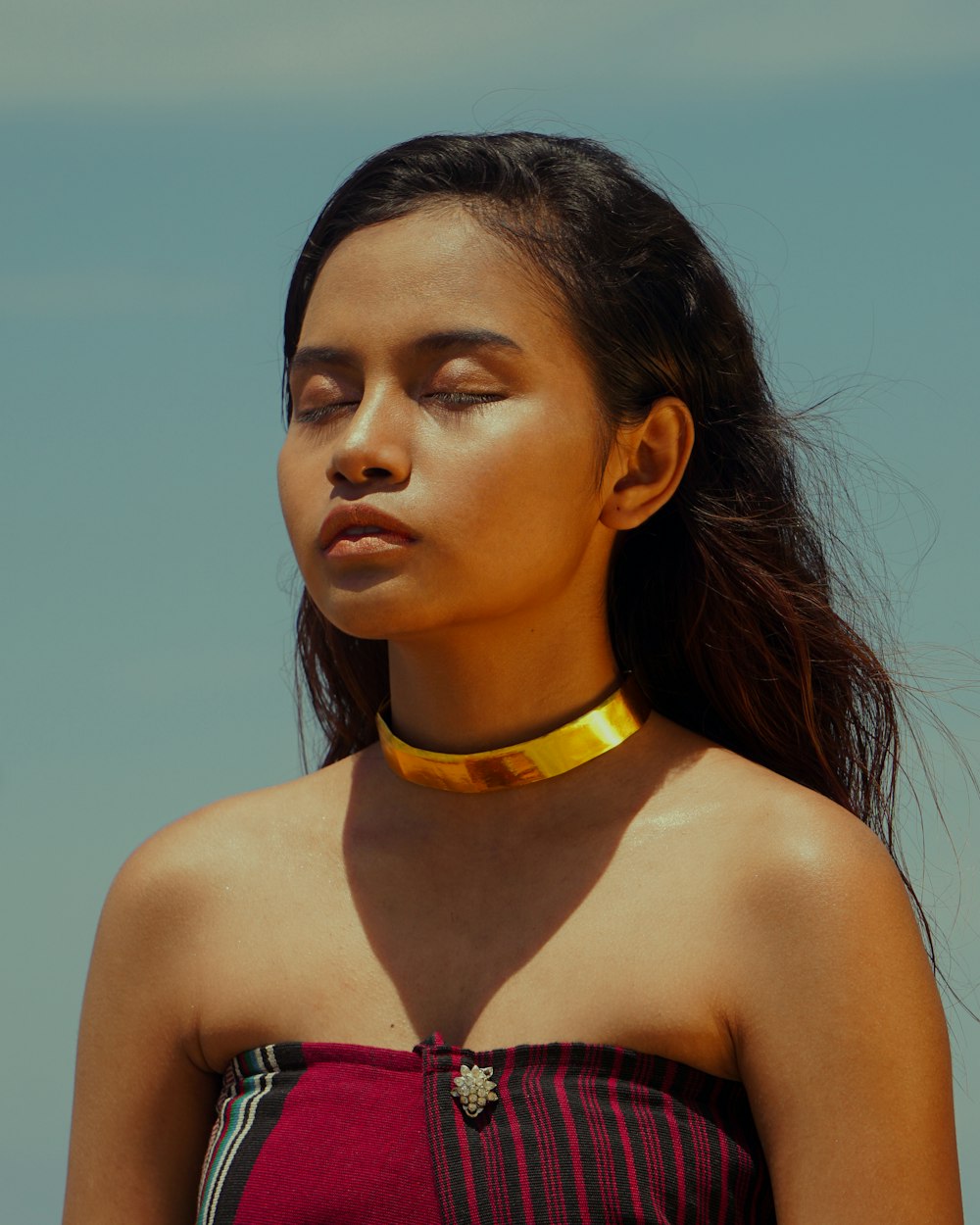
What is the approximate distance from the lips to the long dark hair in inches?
17.6

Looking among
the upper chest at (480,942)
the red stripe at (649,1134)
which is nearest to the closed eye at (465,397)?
the upper chest at (480,942)

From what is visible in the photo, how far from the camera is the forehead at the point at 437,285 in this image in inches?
126

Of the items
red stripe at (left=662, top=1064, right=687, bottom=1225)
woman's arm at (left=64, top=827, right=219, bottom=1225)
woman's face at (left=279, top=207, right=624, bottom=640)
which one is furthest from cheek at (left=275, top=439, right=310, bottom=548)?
red stripe at (left=662, top=1064, right=687, bottom=1225)

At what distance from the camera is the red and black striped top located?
9.82 ft

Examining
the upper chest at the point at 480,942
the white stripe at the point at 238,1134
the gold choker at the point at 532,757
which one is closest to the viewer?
the upper chest at the point at 480,942

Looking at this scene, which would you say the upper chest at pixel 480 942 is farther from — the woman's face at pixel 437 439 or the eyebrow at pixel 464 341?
the eyebrow at pixel 464 341

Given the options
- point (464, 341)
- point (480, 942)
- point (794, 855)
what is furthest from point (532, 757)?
point (464, 341)

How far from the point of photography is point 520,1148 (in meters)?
3.02

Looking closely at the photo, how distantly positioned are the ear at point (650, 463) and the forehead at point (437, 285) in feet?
0.76

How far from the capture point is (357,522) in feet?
10.3

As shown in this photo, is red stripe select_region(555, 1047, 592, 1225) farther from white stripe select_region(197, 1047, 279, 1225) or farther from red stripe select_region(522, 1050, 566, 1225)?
white stripe select_region(197, 1047, 279, 1225)

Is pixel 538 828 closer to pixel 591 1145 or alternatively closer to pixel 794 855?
pixel 794 855

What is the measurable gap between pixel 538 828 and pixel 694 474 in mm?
735

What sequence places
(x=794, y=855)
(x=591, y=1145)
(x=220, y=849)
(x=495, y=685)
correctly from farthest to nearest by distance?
(x=220, y=849) < (x=495, y=685) < (x=794, y=855) < (x=591, y=1145)
